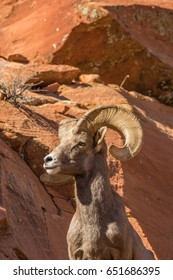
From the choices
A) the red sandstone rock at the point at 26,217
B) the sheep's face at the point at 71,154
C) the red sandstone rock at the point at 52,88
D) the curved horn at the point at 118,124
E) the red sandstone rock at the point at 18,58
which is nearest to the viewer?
the sheep's face at the point at 71,154

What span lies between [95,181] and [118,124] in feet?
2.55

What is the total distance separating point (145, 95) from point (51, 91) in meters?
4.14

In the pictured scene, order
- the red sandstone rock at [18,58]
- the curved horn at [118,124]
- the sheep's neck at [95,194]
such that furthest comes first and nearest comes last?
the red sandstone rock at [18,58]
the curved horn at [118,124]
the sheep's neck at [95,194]

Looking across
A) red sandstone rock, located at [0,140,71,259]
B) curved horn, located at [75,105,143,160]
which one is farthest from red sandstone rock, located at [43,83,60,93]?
curved horn, located at [75,105,143,160]

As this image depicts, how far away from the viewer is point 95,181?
16891 millimetres

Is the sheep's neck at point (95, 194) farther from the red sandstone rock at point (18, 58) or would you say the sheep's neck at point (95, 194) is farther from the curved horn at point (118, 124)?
the red sandstone rock at point (18, 58)

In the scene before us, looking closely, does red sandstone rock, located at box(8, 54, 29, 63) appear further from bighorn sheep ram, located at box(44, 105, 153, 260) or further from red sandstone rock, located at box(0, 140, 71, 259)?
bighorn sheep ram, located at box(44, 105, 153, 260)

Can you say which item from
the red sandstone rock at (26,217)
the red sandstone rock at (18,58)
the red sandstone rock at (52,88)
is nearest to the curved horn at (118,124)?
the red sandstone rock at (26,217)

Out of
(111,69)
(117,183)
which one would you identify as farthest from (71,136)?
(111,69)

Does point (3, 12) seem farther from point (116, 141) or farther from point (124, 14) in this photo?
point (116, 141)

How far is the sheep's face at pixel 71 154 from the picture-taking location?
647 inches

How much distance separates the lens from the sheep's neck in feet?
55.1

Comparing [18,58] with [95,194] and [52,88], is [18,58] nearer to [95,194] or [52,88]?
[52,88]

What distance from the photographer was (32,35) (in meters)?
28.1
